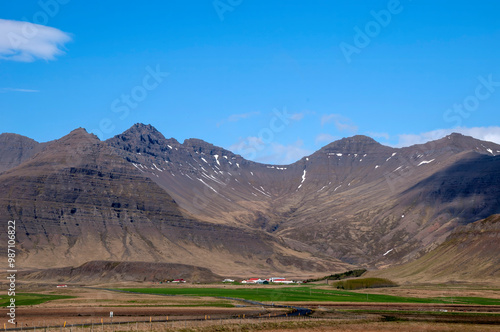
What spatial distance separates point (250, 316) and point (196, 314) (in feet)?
26.0

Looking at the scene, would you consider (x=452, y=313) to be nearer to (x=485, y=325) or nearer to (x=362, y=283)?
(x=485, y=325)

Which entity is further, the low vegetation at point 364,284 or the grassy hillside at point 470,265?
the grassy hillside at point 470,265

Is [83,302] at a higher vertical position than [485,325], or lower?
higher

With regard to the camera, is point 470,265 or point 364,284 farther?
point 470,265

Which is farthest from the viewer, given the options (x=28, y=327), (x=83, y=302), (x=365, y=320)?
(x=83, y=302)

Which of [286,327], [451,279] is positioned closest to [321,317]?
[286,327]

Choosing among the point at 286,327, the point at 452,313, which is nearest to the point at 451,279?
the point at 452,313

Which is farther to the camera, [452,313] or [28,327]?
[452,313]

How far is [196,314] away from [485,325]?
120ft

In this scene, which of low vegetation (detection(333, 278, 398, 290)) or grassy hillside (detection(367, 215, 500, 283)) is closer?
low vegetation (detection(333, 278, 398, 290))

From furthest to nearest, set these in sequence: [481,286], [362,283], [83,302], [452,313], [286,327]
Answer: [362,283] → [481,286] → [83,302] → [452,313] → [286,327]

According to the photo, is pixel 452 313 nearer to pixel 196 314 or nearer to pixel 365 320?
pixel 365 320

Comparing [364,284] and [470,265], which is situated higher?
[470,265]

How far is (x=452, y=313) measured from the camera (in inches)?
3501
